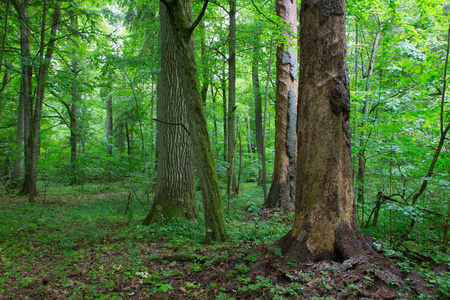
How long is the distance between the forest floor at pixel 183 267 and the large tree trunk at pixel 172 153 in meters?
0.50

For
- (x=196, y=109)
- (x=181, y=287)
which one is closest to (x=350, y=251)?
(x=181, y=287)

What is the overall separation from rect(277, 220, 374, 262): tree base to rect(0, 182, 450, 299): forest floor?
0.26ft

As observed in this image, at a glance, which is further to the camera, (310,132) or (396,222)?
(396,222)

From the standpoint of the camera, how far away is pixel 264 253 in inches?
114

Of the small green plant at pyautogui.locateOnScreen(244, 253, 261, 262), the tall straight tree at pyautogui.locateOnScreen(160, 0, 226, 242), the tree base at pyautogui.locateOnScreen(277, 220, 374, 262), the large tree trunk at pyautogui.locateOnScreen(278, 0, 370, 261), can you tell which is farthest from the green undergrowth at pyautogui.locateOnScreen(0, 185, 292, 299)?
the large tree trunk at pyautogui.locateOnScreen(278, 0, 370, 261)

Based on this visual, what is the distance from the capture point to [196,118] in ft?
12.2

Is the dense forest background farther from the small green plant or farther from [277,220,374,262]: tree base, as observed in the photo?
[277,220,374,262]: tree base

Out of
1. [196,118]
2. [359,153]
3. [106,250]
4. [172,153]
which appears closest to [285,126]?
[359,153]

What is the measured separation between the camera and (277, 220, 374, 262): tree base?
2.48m

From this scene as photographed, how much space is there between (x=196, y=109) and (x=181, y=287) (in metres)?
2.34

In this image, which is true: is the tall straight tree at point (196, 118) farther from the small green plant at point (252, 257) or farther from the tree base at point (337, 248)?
the tree base at point (337, 248)

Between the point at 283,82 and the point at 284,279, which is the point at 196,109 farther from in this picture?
the point at 283,82

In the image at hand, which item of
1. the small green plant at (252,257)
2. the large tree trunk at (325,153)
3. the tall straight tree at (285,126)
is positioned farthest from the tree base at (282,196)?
the large tree trunk at (325,153)

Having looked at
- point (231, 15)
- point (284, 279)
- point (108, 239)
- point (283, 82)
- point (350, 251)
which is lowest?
point (108, 239)
